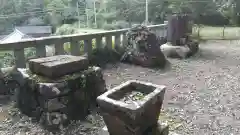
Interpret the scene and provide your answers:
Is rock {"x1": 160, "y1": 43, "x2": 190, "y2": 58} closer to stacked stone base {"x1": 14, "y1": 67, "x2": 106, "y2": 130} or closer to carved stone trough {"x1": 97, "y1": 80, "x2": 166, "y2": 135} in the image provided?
stacked stone base {"x1": 14, "y1": 67, "x2": 106, "y2": 130}

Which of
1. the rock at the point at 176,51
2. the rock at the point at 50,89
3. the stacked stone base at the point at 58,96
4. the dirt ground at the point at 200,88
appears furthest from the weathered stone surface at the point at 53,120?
the rock at the point at 176,51

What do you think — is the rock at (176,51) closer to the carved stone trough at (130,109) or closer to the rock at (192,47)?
the rock at (192,47)

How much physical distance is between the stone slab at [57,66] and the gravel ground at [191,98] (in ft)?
2.03

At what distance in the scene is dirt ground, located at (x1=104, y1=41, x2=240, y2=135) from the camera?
9.87 feet

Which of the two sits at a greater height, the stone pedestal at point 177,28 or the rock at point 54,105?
the stone pedestal at point 177,28

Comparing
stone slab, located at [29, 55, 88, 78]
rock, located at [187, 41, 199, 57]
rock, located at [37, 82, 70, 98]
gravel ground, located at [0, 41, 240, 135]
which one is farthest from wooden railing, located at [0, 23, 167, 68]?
rock, located at [187, 41, 199, 57]

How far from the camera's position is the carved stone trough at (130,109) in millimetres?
2152

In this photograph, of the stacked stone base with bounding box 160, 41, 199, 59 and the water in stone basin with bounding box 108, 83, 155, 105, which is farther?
the stacked stone base with bounding box 160, 41, 199, 59

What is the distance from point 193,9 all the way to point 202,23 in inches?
46.7

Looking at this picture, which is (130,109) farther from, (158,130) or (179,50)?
(179,50)

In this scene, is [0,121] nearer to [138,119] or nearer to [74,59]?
[74,59]

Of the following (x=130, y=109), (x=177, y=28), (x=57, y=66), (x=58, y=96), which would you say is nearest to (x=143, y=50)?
(x=177, y=28)

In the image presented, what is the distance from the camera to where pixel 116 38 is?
5.98 metres

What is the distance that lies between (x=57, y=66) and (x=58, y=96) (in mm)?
354
